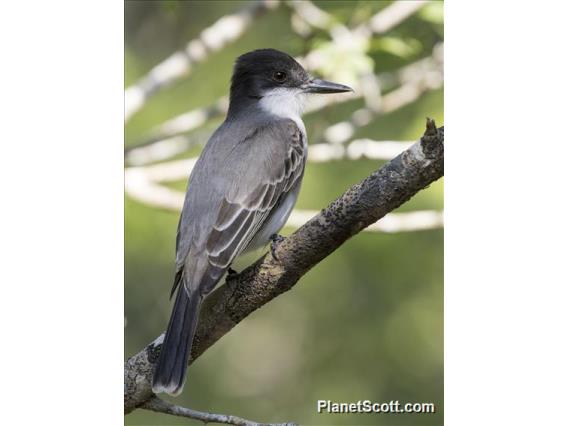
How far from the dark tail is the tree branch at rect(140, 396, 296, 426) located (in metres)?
0.12

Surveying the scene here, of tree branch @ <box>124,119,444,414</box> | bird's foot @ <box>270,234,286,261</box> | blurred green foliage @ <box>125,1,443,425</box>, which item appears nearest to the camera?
tree branch @ <box>124,119,444,414</box>

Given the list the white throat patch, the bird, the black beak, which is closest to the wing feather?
the bird

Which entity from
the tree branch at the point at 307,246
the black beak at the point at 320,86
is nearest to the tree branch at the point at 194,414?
the tree branch at the point at 307,246

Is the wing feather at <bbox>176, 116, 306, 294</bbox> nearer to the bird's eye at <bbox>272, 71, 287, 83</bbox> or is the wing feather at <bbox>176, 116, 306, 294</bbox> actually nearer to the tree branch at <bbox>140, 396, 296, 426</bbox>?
the bird's eye at <bbox>272, 71, 287, 83</bbox>

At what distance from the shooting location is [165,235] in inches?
280

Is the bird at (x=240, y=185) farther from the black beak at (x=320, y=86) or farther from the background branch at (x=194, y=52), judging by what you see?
the background branch at (x=194, y=52)

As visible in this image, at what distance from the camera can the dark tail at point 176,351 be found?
5.14m

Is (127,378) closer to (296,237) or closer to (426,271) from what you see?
(296,237)

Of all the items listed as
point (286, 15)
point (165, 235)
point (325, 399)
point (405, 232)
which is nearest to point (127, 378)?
point (325, 399)

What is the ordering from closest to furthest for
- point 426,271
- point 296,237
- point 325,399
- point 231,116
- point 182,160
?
point 296,237 → point 325,399 → point 426,271 → point 231,116 → point 182,160

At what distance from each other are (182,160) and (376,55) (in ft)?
5.93

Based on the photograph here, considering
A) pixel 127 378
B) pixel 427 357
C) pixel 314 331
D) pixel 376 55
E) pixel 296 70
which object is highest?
pixel 376 55

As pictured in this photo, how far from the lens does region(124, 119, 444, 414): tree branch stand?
4.73 m

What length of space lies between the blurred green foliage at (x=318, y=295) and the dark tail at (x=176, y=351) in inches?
30.9
